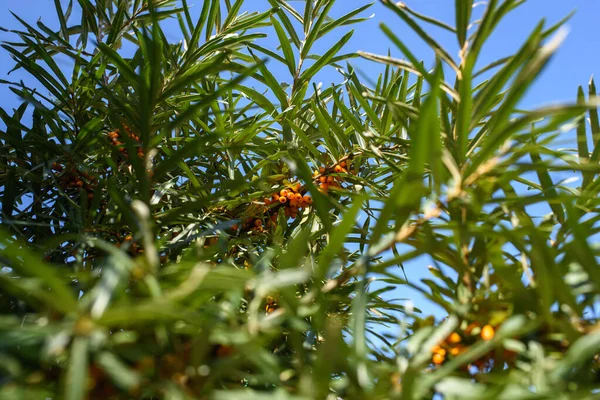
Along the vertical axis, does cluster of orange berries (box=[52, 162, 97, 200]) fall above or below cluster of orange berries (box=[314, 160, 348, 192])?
below

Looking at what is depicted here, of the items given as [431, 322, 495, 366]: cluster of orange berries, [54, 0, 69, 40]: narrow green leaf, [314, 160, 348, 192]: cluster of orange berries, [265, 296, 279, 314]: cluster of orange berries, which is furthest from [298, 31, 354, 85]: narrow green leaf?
[431, 322, 495, 366]: cluster of orange berries

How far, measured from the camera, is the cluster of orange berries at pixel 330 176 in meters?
1.20

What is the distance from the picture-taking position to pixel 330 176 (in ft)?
3.99

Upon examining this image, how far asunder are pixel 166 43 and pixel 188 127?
22 cm

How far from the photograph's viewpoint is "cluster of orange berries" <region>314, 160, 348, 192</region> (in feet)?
3.93

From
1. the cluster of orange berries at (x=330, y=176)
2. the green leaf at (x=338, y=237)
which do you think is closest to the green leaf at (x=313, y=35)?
the cluster of orange berries at (x=330, y=176)

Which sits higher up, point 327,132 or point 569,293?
point 327,132

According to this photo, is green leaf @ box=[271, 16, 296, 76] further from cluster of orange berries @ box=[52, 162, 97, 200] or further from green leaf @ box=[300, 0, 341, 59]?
cluster of orange berries @ box=[52, 162, 97, 200]

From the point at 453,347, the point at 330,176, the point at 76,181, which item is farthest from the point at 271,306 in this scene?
the point at 76,181

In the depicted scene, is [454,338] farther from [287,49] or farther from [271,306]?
[287,49]

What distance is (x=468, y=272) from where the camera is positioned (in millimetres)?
597

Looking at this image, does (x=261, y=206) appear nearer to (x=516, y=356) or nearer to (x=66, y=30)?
(x=516, y=356)

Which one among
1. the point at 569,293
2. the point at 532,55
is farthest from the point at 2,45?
the point at 569,293

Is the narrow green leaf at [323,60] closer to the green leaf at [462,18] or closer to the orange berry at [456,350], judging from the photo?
the green leaf at [462,18]
